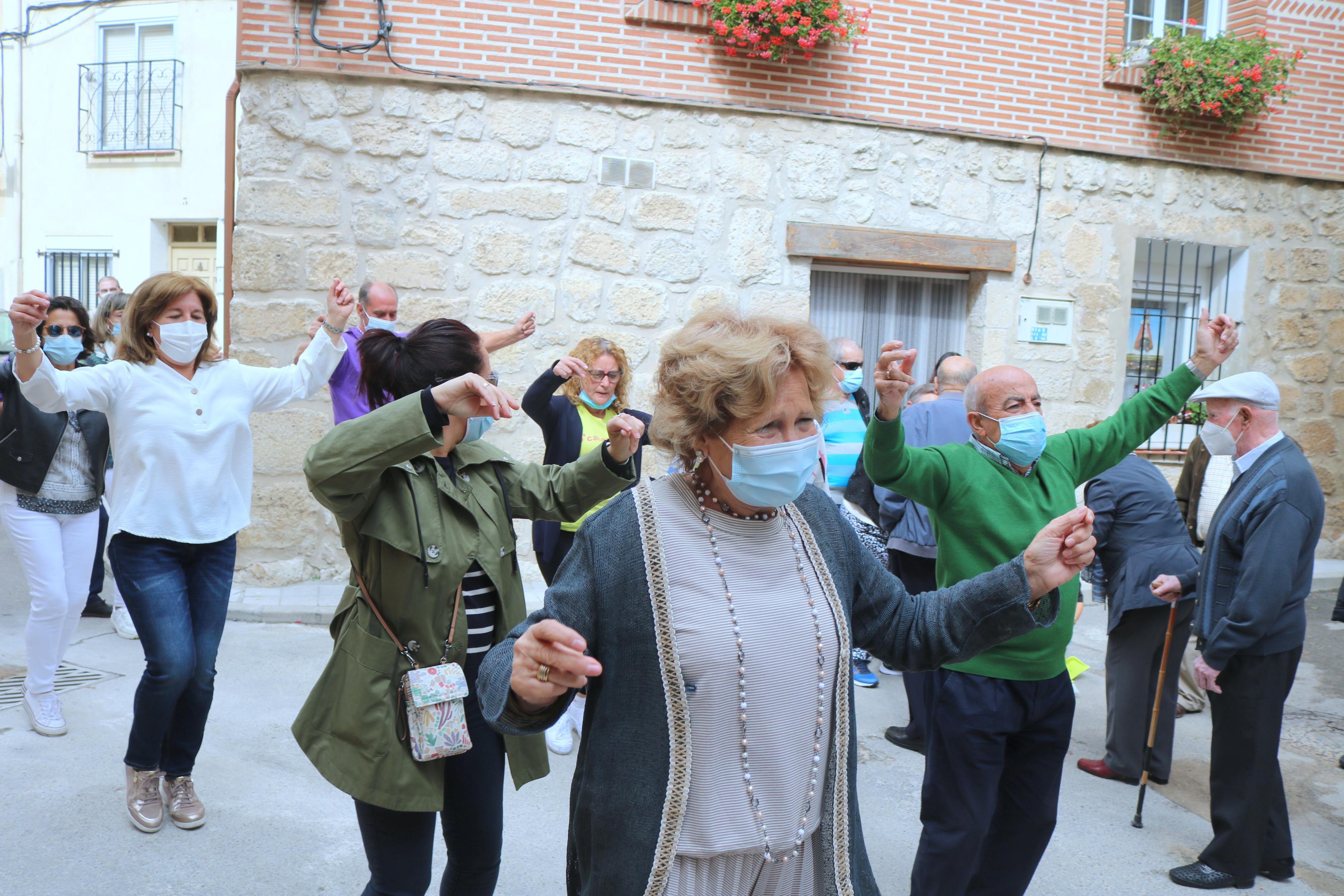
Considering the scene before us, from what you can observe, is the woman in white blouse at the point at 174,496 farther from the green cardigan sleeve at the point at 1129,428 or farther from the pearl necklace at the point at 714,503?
the green cardigan sleeve at the point at 1129,428

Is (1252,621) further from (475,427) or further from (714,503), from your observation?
(475,427)

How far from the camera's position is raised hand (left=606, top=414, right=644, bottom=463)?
259cm

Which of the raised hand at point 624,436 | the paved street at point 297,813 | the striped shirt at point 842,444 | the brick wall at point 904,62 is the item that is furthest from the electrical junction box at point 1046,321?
the raised hand at point 624,436

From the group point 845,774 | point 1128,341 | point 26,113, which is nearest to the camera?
point 845,774

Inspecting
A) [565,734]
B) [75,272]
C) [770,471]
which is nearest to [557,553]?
[565,734]

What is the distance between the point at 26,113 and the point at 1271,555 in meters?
18.7

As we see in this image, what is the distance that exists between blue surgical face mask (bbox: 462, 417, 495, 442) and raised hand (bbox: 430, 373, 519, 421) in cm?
47

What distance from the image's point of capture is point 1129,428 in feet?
11.4

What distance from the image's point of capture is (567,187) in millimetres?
7512

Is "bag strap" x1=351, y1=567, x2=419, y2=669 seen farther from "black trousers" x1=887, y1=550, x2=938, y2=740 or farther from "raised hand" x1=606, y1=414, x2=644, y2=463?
"black trousers" x1=887, y1=550, x2=938, y2=740

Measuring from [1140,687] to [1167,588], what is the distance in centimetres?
79

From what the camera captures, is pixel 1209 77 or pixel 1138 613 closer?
pixel 1138 613

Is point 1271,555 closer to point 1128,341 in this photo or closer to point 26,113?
point 1128,341

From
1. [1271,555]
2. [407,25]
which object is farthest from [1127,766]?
[407,25]
